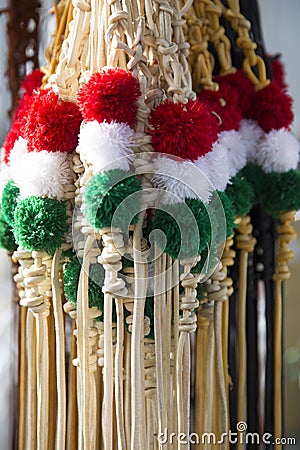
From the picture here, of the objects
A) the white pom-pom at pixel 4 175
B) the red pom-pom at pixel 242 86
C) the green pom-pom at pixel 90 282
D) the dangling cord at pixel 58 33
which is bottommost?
the green pom-pom at pixel 90 282

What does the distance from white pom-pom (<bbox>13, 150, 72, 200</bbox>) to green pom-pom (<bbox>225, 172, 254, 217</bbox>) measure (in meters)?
0.21

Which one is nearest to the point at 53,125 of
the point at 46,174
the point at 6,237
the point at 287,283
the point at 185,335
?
the point at 46,174

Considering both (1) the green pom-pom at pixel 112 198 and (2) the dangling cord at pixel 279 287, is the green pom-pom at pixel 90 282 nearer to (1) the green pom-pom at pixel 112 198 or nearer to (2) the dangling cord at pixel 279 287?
(1) the green pom-pom at pixel 112 198

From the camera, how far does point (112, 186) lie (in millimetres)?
633

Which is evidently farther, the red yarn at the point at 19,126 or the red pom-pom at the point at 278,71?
the red pom-pom at the point at 278,71

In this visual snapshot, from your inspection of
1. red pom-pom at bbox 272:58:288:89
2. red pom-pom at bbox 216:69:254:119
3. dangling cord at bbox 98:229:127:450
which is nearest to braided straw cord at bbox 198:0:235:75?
red pom-pom at bbox 216:69:254:119

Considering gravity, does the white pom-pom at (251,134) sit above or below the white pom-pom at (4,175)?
above

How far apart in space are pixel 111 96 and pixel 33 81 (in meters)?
0.23

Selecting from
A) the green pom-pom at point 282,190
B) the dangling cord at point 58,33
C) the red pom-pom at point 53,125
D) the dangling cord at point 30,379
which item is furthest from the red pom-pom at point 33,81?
the green pom-pom at point 282,190

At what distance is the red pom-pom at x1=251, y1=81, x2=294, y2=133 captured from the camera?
82 cm

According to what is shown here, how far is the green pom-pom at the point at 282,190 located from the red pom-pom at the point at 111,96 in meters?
0.26

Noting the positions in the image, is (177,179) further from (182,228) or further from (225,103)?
(225,103)

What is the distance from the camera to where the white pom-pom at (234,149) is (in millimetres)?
779

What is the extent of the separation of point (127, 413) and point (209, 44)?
50 centimetres
